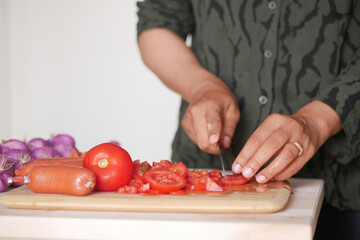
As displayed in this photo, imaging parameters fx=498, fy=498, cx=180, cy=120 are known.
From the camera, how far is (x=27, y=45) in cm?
434

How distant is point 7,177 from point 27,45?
3237mm

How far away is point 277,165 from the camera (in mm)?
1286

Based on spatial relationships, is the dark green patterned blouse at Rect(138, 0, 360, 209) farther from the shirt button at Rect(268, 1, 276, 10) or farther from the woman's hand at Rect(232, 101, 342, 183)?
the woman's hand at Rect(232, 101, 342, 183)

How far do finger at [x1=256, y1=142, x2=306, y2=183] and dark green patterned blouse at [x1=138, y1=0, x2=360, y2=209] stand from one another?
0.32 meters

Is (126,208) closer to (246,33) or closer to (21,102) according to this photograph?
(246,33)

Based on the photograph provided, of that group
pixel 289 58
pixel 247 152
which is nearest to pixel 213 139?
pixel 247 152

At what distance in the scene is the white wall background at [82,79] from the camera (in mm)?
4105

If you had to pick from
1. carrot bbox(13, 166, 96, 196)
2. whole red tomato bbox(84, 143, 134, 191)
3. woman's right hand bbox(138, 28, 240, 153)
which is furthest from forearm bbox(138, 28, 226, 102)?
carrot bbox(13, 166, 96, 196)

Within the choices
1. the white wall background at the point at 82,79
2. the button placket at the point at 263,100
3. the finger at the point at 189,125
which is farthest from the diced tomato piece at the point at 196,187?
the white wall background at the point at 82,79

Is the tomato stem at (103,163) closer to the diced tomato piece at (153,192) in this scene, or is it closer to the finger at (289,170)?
the diced tomato piece at (153,192)

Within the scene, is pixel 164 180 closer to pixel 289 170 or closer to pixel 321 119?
pixel 289 170

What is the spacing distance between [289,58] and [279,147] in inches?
19.5

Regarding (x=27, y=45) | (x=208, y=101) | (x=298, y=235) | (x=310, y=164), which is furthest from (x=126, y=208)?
(x=27, y=45)

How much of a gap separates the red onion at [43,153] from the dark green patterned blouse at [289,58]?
2.14ft
